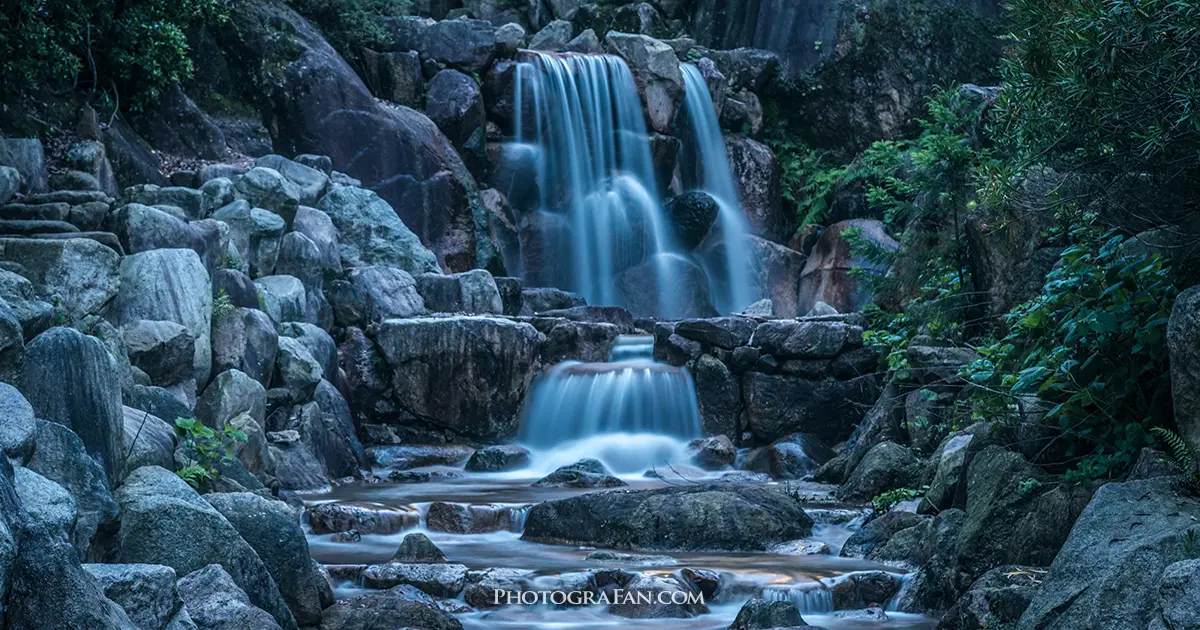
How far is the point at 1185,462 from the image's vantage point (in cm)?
546

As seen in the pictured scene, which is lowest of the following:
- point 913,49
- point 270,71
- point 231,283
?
point 231,283

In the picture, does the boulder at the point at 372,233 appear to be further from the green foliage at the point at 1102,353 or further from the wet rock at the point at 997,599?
the wet rock at the point at 997,599

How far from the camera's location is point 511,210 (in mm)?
21562

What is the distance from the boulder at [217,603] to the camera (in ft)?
18.0

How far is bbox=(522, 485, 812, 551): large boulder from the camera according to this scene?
900 centimetres

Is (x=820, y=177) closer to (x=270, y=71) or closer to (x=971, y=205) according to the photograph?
(x=270, y=71)

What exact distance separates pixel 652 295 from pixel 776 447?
8.02 m

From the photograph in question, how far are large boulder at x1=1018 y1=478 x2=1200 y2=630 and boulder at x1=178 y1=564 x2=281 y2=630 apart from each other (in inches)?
146

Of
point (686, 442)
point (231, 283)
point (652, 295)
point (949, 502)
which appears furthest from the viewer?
point (652, 295)

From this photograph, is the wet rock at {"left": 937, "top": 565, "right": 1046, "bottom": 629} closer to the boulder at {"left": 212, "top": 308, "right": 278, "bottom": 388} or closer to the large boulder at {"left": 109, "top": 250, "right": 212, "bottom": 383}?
the large boulder at {"left": 109, "top": 250, "right": 212, "bottom": 383}

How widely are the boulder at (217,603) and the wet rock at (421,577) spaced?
1.78 m

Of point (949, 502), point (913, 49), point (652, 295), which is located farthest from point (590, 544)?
point (913, 49)

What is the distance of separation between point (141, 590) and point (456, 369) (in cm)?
1006

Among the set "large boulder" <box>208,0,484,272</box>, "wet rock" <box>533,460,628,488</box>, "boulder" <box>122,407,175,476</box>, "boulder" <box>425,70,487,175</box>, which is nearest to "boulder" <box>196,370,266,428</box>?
"boulder" <box>122,407,175,476</box>
